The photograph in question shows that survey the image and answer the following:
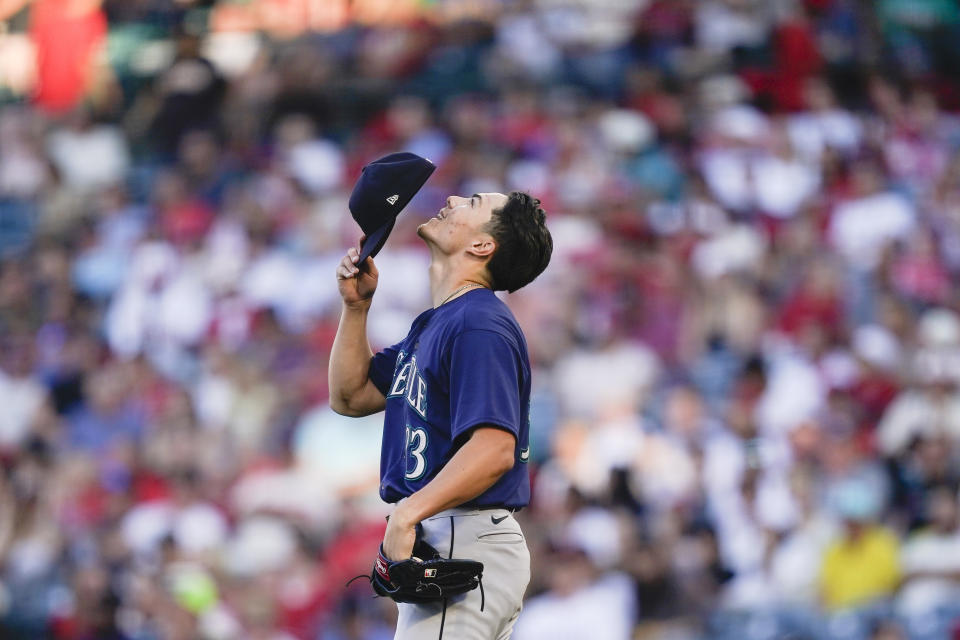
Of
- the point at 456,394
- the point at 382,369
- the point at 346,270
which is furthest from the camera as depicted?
the point at 382,369

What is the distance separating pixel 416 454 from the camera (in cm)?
345

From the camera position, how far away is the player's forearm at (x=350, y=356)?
392 centimetres

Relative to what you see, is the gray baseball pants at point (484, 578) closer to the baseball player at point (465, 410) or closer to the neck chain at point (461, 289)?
the baseball player at point (465, 410)

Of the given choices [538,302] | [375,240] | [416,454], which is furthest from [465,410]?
[538,302]

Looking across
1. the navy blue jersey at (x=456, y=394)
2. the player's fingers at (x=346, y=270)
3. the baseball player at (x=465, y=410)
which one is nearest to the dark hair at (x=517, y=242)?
the baseball player at (x=465, y=410)

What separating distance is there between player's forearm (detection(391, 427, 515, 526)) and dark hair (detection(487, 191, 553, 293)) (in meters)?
0.63

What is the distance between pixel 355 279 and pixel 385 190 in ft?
1.01

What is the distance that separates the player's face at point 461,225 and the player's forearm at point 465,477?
27.0 inches

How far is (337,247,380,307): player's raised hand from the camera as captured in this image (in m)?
3.87

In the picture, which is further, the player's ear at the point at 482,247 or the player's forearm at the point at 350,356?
the player's forearm at the point at 350,356

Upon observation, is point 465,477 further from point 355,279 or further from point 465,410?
point 355,279

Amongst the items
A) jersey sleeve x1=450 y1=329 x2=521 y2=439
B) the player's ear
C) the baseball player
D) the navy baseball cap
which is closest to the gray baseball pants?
the baseball player

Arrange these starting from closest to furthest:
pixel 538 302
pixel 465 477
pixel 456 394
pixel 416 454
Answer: pixel 465 477 < pixel 456 394 < pixel 416 454 < pixel 538 302

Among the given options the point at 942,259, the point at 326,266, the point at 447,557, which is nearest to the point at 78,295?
the point at 326,266
